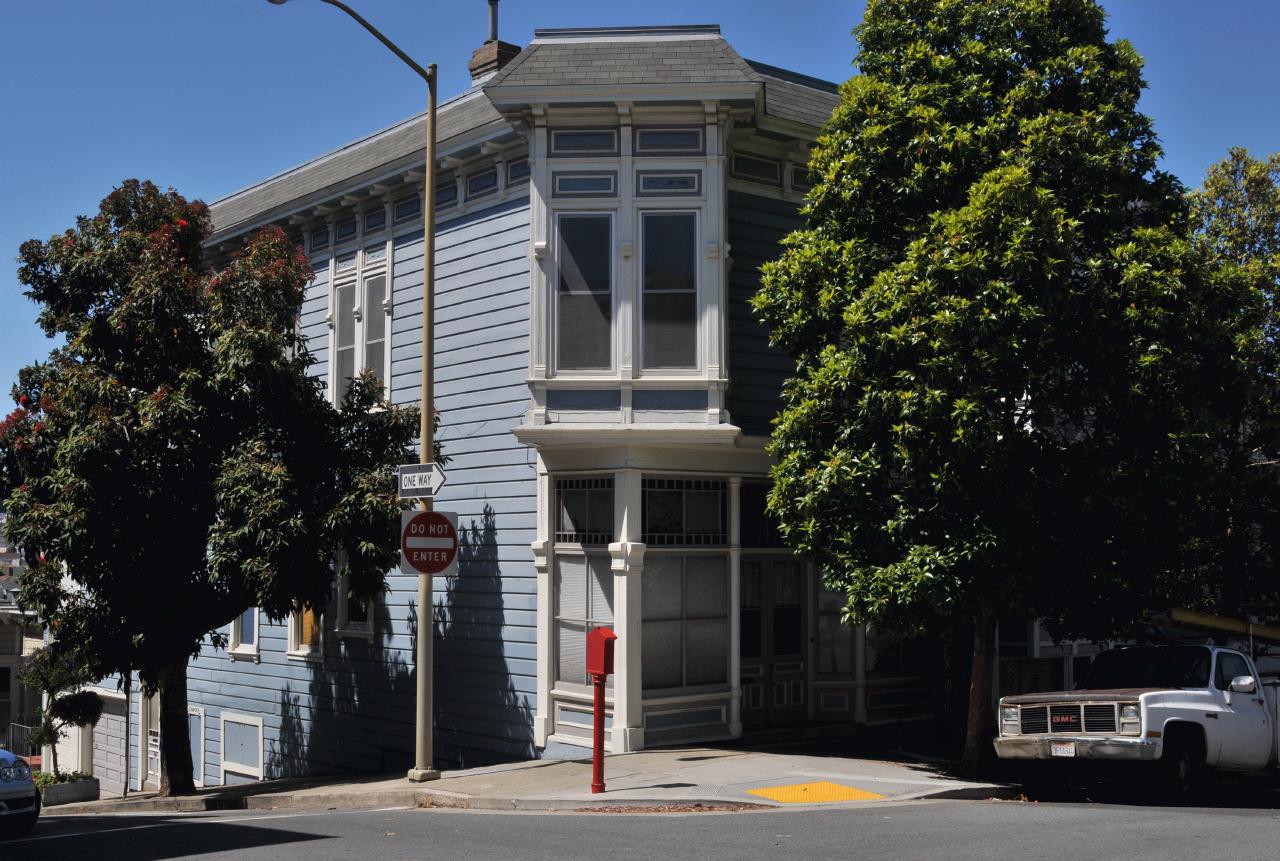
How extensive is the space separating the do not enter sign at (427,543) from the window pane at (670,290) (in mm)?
3813

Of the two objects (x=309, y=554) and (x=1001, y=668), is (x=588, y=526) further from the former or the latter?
(x=1001, y=668)

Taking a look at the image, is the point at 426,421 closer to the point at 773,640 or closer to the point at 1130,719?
the point at 773,640

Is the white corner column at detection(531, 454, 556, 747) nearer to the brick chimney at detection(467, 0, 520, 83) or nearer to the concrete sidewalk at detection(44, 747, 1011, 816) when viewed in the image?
the concrete sidewalk at detection(44, 747, 1011, 816)

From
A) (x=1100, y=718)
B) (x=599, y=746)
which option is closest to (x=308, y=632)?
(x=599, y=746)

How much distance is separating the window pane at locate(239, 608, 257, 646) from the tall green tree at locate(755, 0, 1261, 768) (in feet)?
40.2

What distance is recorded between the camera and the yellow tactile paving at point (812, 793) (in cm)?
Answer: 1280

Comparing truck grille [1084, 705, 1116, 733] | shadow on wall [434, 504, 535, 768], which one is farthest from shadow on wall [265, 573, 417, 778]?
truck grille [1084, 705, 1116, 733]

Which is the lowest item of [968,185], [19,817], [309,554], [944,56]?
[19,817]

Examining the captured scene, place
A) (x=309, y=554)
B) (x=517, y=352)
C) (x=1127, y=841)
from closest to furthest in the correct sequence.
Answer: (x=1127, y=841)
(x=309, y=554)
(x=517, y=352)

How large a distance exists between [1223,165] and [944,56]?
8.77m

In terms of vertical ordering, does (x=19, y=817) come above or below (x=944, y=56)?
below

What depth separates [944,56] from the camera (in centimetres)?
1477

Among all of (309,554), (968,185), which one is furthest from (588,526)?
(968,185)

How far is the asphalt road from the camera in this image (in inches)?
384
